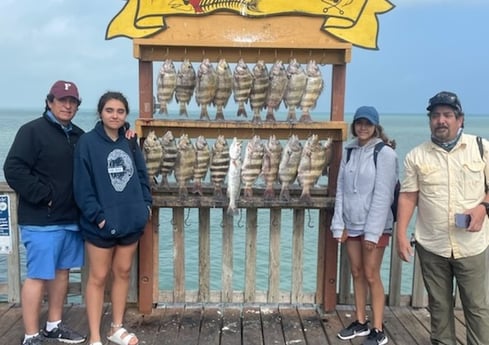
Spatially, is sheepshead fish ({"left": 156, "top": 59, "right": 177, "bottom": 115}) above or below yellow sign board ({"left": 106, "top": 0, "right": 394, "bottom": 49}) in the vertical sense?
below

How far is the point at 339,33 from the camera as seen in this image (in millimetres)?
3822

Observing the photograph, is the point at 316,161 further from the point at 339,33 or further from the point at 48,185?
the point at 48,185

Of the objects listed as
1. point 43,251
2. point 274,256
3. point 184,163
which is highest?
point 184,163

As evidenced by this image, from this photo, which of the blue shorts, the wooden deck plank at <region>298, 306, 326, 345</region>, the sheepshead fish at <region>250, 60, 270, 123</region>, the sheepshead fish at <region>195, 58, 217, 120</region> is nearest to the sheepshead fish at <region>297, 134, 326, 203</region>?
the sheepshead fish at <region>250, 60, 270, 123</region>

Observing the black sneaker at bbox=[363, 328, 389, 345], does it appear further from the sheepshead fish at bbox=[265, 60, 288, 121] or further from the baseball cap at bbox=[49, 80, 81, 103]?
the baseball cap at bbox=[49, 80, 81, 103]

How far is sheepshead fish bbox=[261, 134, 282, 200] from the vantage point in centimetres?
378

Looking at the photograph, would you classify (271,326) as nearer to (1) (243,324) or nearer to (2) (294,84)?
(1) (243,324)

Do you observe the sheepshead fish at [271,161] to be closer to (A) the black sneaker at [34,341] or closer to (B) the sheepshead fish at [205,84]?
(B) the sheepshead fish at [205,84]

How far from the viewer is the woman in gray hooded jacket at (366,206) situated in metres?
3.33

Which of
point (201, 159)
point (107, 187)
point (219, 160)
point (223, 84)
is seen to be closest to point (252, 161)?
point (219, 160)

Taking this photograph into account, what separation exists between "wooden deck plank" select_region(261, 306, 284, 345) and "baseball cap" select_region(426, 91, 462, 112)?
6.49 ft

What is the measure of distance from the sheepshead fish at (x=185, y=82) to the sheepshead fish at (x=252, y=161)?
624 millimetres

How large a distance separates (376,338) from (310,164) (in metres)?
1.38

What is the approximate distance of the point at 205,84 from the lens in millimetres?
3760
